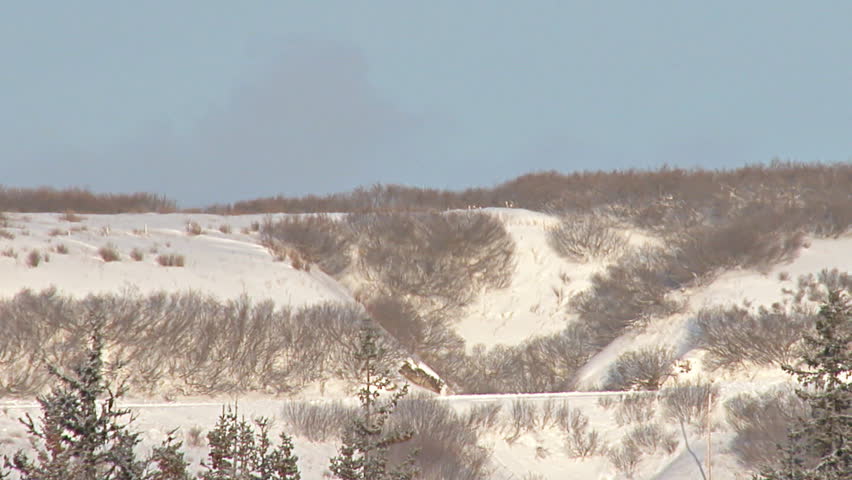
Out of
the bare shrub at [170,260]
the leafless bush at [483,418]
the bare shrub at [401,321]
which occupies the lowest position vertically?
the leafless bush at [483,418]

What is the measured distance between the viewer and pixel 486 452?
2338 cm

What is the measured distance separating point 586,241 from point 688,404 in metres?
15.4

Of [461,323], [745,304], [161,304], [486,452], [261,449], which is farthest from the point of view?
[461,323]

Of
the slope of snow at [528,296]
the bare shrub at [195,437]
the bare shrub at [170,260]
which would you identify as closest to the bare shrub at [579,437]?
the bare shrub at [195,437]

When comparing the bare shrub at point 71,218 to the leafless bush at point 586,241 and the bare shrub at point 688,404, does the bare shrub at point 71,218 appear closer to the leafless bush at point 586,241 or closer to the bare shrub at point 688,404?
the leafless bush at point 586,241

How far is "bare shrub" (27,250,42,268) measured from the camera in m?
29.6

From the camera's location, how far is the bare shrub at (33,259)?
97.0 feet

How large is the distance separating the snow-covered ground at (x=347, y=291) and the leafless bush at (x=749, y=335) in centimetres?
47

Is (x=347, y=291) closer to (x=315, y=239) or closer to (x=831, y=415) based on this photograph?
(x=315, y=239)

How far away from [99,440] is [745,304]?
2710 centimetres

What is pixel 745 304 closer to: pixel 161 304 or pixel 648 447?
pixel 648 447

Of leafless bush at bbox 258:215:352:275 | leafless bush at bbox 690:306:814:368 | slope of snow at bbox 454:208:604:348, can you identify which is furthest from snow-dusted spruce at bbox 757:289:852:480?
leafless bush at bbox 258:215:352:275

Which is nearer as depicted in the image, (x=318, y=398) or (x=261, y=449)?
(x=261, y=449)

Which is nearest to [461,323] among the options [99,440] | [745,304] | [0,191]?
[745,304]
